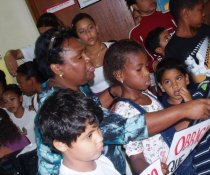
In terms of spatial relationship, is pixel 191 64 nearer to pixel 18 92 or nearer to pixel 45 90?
pixel 45 90

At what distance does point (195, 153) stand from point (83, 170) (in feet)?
2.95

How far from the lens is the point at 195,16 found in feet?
9.65

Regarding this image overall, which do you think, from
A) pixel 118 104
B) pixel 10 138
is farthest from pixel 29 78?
pixel 118 104

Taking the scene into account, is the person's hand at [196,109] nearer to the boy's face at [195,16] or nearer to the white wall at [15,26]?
the boy's face at [195,16]

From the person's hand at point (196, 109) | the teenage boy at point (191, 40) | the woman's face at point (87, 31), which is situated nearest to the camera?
the person's hand at point (196, 109)

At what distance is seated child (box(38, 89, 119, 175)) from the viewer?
1.42 m

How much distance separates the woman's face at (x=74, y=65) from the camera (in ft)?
5.75

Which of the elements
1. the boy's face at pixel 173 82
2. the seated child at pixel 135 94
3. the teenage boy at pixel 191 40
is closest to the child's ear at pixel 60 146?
the seated child at pixel 135 94

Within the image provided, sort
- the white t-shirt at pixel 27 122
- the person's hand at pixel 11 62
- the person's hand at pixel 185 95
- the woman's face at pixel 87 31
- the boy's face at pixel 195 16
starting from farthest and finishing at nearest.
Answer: the person's hand at pixel 11 62 < the white t-shirt at pixel 27 122 < the woman's face at pixel 87 31 < the boy's face at pixel 195 16 < the person's hand at pixel 185 95

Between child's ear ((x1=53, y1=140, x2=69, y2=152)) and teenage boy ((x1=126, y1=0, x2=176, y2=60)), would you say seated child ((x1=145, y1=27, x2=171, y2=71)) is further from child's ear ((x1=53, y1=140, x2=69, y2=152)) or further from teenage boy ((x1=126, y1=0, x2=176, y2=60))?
child's ear ((x1=53, y1=140, x2=69, y2=152))

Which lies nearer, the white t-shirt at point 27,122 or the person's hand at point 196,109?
the person's hand at point 196,109

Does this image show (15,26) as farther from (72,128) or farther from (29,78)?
(72,128)

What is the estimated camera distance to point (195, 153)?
2109mm

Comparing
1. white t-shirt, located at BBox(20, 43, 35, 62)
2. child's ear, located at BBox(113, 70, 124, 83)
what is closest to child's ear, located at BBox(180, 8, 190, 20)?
child's ear, located at BBox(113, 70, 124, 83)
